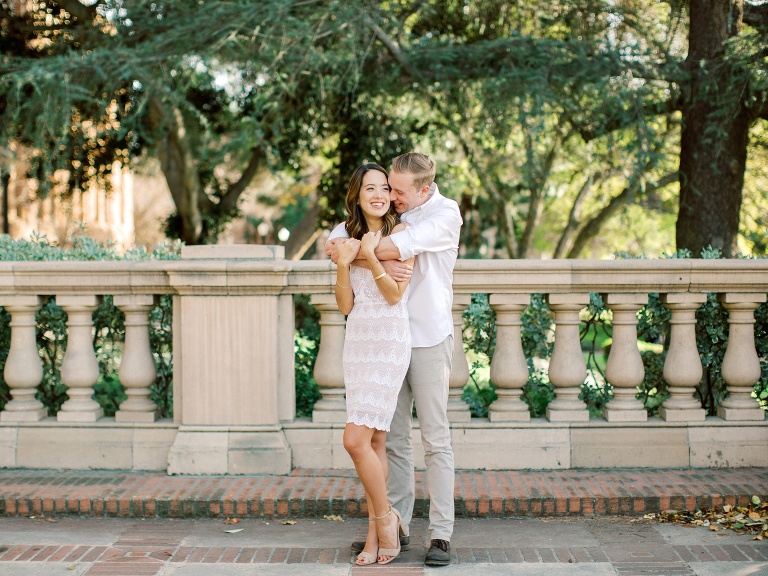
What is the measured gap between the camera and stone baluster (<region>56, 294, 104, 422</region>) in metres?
5.51

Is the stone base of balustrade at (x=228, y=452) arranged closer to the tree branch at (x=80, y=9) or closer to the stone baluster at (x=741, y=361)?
the stone baluster at (x=741, y=361)

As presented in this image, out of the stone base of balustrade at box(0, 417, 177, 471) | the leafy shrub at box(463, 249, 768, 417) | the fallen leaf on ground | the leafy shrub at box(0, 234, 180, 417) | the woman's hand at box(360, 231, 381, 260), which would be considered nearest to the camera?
the woman's hand at box(360, 231, 381, 260)

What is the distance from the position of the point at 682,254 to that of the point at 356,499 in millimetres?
3084

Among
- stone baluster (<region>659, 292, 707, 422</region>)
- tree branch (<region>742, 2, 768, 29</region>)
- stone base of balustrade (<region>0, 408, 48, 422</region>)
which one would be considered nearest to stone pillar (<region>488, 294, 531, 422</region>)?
stone baluster (<region>659, 292, 707, 422</region>)

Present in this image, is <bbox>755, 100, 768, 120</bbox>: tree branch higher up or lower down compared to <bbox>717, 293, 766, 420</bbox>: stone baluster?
higher up

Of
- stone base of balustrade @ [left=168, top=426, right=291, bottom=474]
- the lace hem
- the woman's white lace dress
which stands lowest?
stone base of balustrade @ [left=168, top=426, right=291, bottom=474]

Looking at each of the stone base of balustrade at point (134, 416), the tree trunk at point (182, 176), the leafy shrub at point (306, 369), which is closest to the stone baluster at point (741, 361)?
the leafy shrub at point (306, 369)

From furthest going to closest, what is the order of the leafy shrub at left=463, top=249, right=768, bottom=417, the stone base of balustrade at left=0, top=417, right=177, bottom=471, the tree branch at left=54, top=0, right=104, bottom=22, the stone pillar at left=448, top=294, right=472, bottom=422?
the tree branch at left=54, top=0, right=104, bottom=22
the leafy shrub at left=463, top=249, right=768, bottom=417
the stone base of balustrade at left=0, top=417, right=177, bottom=471
the stone pillar at left=448, top=294, right=472, bottom=422

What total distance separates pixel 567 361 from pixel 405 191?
1.93m

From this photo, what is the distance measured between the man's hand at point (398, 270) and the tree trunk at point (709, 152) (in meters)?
5.20

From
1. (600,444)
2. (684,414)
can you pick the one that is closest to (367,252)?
(600,444)

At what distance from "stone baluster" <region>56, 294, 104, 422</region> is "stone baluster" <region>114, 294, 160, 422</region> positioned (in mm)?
195

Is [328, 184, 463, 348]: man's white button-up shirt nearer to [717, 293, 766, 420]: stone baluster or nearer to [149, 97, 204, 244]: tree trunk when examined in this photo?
[717, 293, 766, 420]: stone baluster

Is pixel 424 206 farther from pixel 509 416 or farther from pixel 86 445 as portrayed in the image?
pixel 86 445
